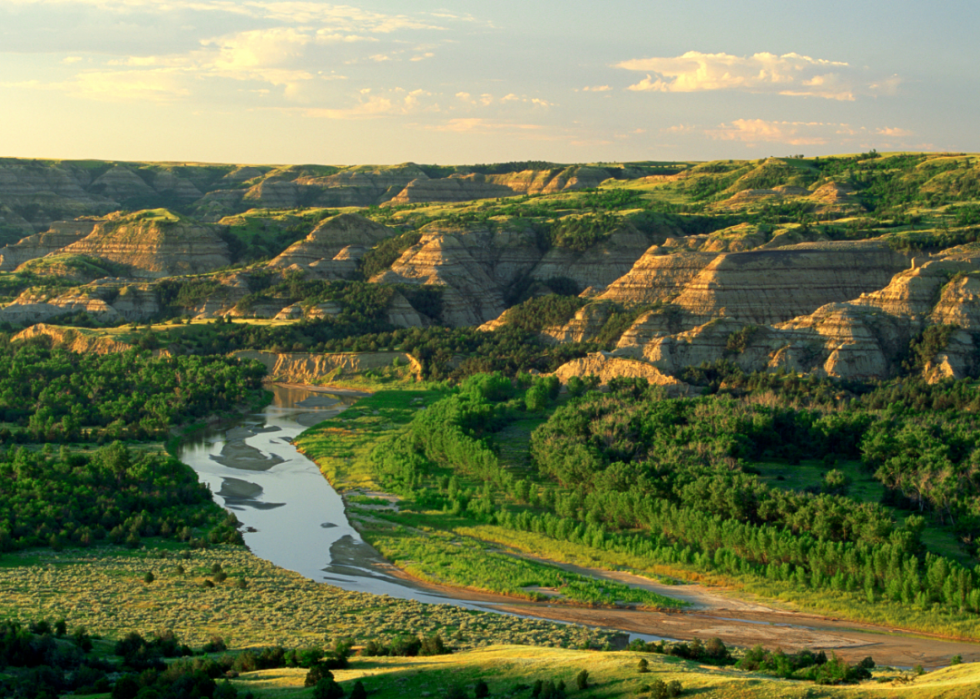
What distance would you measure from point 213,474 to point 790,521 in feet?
120

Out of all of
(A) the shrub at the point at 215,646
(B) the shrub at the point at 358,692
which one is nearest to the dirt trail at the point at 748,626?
(A) the shrub at the point at 215,646

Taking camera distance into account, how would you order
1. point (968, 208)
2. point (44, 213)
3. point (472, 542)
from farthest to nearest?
point (44, 213) → point (968, 208) → point (472, 542)

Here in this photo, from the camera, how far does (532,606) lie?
140 feet

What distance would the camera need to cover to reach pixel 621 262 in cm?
12875

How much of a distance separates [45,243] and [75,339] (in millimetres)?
64096

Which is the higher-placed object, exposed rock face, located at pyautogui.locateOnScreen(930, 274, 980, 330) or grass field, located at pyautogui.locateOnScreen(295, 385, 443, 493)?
exposed rock face, located at pyautogui.locateOnScreen(930, 274, 980, 330)

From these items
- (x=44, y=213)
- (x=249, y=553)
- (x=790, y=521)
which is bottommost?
(x=249, y=553)

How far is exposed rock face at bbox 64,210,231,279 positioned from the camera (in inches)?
5650

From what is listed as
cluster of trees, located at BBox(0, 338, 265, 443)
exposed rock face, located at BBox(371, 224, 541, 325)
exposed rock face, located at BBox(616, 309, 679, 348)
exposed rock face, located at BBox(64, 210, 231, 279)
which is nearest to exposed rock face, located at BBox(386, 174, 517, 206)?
exposed rock face, located at BBox(64, 210, 231, 279)

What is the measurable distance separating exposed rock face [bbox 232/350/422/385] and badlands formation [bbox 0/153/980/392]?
10.1 metres

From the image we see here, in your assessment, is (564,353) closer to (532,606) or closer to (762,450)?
(762,450)

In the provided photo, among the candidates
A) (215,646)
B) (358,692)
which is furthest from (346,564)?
(358,692)

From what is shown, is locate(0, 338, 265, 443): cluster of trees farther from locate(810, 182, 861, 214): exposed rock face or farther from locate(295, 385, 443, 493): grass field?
locate(810, 182, 861, 214): exposed rock face

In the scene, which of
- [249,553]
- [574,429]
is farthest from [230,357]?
[249,553]
